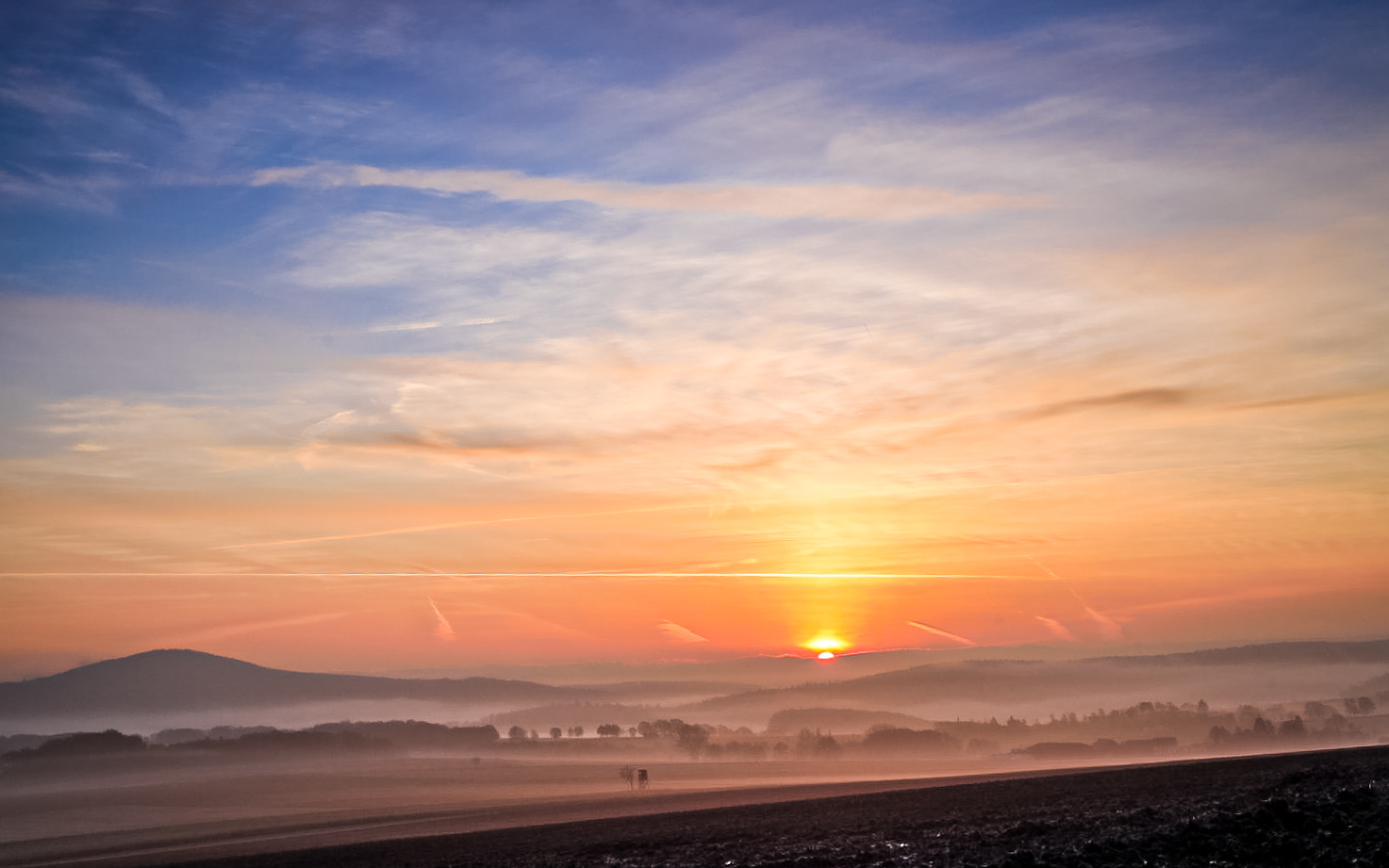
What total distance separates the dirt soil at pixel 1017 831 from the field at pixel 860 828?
11cm

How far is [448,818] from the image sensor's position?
7175 cm

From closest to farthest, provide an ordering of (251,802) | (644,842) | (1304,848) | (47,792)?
1. (1304,848)
2. (644,842)
3. (251,802)
4. (47,792)

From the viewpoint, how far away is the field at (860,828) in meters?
30.8

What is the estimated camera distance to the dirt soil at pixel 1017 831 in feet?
98.4

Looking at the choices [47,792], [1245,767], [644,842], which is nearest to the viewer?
[644,842]

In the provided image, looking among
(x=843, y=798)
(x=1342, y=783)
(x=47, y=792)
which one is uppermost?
(x=1342, y=783)

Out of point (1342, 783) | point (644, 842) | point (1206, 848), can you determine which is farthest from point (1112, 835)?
point (644, 842)

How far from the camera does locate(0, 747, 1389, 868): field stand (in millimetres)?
30828

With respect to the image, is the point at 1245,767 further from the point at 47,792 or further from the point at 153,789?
the point at 47,792

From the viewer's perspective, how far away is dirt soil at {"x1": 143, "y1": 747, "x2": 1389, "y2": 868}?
98.4 ft

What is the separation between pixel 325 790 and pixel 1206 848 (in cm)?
13731

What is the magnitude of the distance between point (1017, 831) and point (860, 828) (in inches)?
321

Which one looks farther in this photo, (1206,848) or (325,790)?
(325,790)

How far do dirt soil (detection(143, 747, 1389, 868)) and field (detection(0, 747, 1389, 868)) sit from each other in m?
0.11
